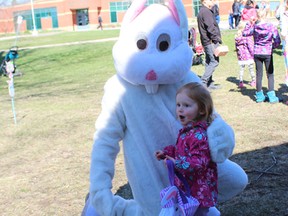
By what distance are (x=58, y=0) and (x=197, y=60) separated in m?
54.8

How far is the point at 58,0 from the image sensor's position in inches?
2494

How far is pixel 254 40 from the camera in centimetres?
684

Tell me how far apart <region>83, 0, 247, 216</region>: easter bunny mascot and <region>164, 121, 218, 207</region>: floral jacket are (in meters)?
0.21

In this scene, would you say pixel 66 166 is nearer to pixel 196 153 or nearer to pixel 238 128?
pixel 238 128

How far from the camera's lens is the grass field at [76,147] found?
150 inches

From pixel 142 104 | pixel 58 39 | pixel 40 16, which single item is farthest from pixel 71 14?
pixel 142 104

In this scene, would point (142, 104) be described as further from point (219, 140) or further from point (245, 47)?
point (245, 47)

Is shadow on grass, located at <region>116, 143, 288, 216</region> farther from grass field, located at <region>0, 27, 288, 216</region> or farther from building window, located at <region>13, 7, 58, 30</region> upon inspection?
building window, located at <region>13, 7, 58, 30</region>

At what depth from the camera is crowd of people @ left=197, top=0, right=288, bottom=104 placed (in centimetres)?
661

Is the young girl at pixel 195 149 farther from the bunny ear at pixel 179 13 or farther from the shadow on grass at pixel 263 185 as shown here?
the shadow on grass at pixel 263 185

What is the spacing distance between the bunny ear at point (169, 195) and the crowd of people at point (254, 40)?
13.5 ft

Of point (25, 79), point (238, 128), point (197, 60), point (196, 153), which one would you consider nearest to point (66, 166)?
point (238, 128)

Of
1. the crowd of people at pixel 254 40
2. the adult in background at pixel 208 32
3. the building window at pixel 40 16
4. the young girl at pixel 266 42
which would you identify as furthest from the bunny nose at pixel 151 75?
the building window at pixel 40 16

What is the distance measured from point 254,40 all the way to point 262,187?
3.60 m
